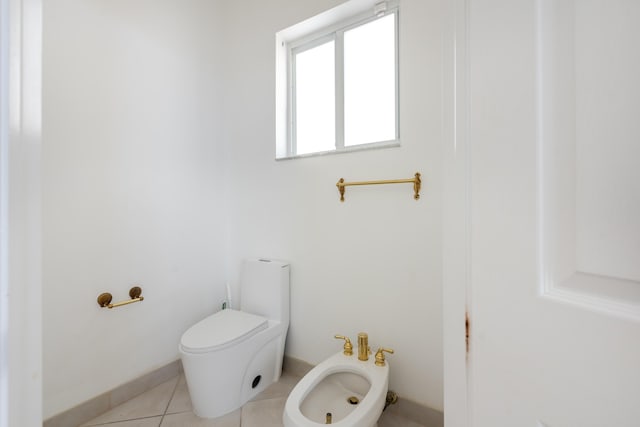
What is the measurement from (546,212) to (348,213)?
1.19 m

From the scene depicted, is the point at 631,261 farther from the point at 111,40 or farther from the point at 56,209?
the point at 111,40

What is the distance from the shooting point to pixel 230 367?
4.64 ft

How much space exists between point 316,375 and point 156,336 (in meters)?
1.10

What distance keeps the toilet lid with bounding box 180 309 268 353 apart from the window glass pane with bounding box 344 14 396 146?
1200mm

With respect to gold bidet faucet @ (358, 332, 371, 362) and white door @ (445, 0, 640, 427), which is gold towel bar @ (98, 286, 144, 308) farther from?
white door @ (445, 0, 640, 427)

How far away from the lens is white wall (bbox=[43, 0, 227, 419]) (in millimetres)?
1312

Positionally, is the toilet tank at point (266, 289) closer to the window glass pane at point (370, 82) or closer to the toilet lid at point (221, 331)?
the toilet lid at point (221, 331)

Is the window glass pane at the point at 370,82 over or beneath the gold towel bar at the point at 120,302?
over

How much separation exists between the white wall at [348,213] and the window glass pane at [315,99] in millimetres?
200

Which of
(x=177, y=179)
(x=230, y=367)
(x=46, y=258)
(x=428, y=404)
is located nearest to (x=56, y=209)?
(x=46, y=258)

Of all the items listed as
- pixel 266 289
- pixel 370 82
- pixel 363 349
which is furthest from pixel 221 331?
pixel 370 82

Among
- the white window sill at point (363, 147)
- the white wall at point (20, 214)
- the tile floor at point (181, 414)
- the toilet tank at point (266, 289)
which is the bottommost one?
the tile floor at point (181, 414)

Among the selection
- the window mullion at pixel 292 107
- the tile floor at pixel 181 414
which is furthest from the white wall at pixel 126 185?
the window mullion at pixel 292 107

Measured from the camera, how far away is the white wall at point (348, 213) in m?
1.32
